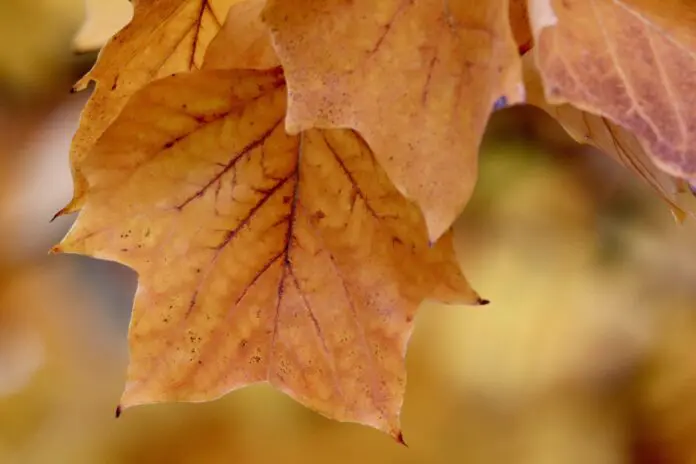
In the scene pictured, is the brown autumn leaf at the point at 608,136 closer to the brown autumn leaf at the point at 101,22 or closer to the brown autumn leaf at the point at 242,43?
the brown autumn leaf at the point at 242,43

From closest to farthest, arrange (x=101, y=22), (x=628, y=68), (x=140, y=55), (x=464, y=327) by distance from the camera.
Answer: (x=628, y=68) → (x=140, y=55) → (x=101, y=22) → (x=464, y=327)

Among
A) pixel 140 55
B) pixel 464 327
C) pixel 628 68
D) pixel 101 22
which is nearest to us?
pixel 628 68

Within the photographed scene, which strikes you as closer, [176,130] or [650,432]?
[176,130]

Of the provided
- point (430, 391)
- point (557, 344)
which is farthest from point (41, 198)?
point (557, 344)

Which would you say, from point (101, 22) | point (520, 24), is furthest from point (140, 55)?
point (101, 22)

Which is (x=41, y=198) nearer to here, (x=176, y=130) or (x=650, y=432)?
(x=176, y=130)

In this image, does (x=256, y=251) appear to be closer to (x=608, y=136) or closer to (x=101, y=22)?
(x=608, y=136)

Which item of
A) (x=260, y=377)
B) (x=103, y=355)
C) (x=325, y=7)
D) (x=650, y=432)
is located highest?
(x=325, y=7)
